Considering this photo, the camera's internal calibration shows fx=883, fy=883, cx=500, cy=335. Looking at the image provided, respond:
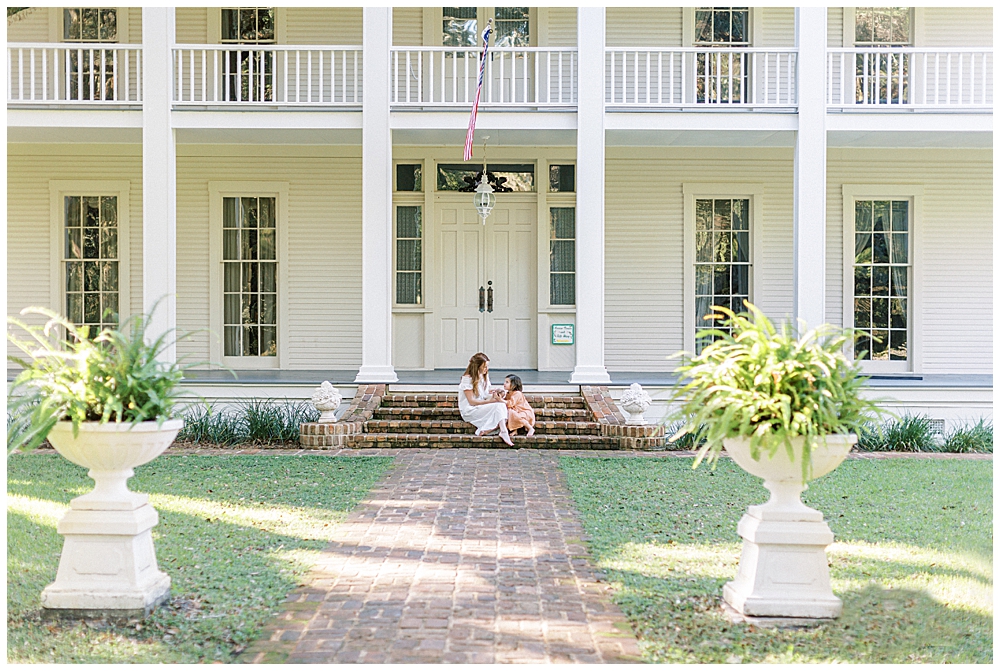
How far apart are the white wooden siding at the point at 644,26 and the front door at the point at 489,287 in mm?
2965

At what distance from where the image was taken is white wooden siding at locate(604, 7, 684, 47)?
44.3ft

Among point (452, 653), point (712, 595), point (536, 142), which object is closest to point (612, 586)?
point (712, 595)

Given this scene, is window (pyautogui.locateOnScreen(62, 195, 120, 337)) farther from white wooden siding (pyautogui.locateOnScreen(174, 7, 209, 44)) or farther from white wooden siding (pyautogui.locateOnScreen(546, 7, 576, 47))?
white wooden siding (pyautogui.locateOnScreen(546, 7, 576, 47))

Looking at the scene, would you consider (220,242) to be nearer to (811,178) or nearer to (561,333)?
(561,333)

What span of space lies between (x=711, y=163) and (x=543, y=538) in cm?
A: 929

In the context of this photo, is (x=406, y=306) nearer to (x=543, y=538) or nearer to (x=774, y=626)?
(x=543, y=538)

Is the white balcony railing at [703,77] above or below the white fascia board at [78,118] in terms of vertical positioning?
above

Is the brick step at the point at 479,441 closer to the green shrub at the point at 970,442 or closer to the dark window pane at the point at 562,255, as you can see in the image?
the green shrub at the point at 970,442

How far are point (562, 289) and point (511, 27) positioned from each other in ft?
13.5

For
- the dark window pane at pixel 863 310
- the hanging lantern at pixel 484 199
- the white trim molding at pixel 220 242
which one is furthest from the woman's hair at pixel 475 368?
the dark window pane at pixel 863 310

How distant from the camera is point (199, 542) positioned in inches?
233

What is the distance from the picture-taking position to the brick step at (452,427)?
34.2 feet

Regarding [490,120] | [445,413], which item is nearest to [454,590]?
[445,413]

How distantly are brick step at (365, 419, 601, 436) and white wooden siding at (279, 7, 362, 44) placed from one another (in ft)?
20.9
